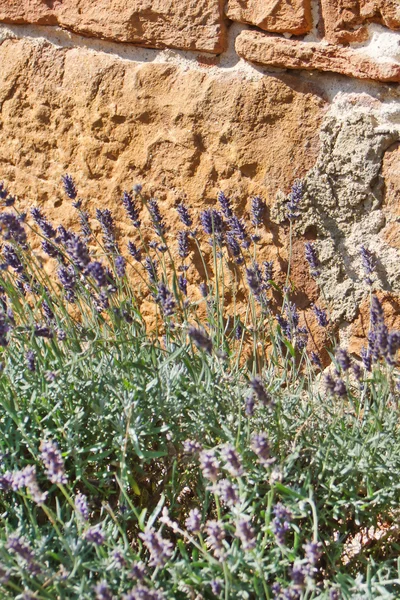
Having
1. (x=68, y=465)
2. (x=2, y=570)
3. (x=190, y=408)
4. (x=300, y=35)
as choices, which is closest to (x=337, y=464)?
(x=190, y=408)

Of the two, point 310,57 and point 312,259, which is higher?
point 310,57

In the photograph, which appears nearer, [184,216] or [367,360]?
[367,360]

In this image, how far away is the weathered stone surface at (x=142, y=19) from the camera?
9.21 feet

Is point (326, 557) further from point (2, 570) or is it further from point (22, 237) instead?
point (22, 237)

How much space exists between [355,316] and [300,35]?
0.96 m

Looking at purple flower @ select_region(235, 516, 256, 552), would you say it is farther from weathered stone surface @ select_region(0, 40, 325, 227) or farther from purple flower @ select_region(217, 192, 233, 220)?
weathered stone surface @ select_region(0, 40, 325, 227)

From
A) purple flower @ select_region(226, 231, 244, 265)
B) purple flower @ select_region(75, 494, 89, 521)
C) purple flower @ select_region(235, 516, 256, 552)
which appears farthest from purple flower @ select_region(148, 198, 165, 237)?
purple flower @ select_region(235, 516, 256, 552)

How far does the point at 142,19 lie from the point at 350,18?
0.75 m

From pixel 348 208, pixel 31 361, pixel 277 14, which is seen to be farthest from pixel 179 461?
pixel 277 14

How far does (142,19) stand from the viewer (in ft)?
9.51

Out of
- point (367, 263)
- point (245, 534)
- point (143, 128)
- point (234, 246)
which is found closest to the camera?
point (245, 534)

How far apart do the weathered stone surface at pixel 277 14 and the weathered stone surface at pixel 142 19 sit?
95 millimetres

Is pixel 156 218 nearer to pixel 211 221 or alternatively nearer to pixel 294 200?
pixel 211 221

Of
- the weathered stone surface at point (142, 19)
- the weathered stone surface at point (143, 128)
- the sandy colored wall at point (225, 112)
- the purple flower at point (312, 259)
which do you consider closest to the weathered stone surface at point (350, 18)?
the sandy colored wall at point (225, 112)
